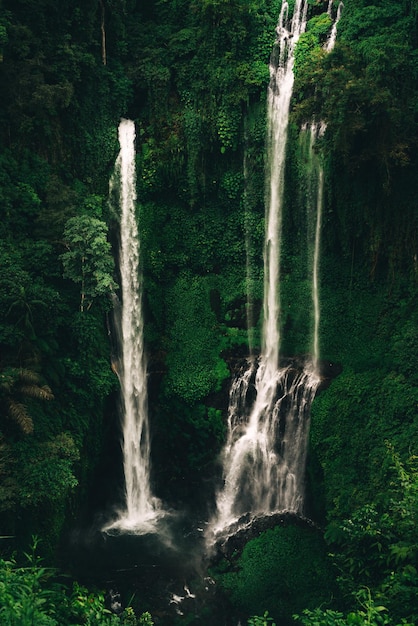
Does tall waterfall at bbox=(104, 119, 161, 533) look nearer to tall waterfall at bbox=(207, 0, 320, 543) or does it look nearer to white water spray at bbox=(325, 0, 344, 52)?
tall waterfall at bbox=(207, 0, 320, 543)

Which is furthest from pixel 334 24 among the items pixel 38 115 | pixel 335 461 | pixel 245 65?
pixel 335 461

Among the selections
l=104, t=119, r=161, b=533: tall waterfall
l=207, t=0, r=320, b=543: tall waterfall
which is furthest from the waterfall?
l=104, t=119, r=161, b=533: tall waterfall

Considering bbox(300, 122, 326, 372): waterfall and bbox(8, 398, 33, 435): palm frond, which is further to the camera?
bbox(300, 122, 326, 372): waterfall

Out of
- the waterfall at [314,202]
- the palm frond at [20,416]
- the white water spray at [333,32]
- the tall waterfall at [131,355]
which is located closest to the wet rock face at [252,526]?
the tall waterfall at [131,355]

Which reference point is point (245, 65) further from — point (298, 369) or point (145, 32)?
point (298, 369)

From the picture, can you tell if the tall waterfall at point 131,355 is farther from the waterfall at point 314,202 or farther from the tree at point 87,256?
the waterfall at point 314,202
